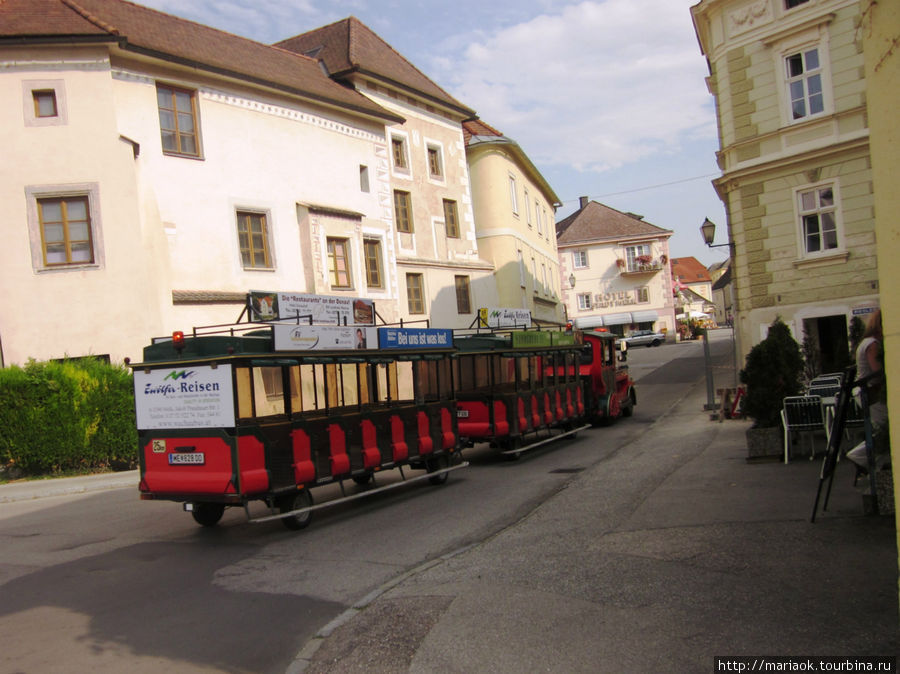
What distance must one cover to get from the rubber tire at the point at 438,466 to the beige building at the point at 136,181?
9.49m

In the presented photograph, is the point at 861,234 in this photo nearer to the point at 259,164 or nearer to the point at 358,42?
the point at 259,164

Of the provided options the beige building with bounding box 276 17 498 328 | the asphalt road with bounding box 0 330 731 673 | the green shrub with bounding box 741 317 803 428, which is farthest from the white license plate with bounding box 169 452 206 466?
the beige building with bounding box 276 17 498 328

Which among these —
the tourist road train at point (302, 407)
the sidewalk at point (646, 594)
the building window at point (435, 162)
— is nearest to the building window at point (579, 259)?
the building window at point (435, 162)

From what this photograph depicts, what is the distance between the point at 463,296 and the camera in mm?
33062

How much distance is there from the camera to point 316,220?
79.3ft

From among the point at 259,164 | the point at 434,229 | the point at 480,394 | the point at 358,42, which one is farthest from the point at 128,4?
the point at 480,394

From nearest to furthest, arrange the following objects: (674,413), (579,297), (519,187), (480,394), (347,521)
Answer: (347,521)
(480,394)
(674,413)
(519,187)
(579,297)

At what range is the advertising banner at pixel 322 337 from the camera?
10023mm

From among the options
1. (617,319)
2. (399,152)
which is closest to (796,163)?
(399,152)

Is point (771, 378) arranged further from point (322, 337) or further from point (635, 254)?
point (635, 254)

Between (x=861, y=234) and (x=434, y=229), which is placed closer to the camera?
(x=861, y=234)

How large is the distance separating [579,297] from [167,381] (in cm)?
6515

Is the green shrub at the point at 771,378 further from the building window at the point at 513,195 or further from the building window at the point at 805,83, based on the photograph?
the building window at the point at 513,195

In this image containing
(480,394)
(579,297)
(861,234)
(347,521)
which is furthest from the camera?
(579,297)
